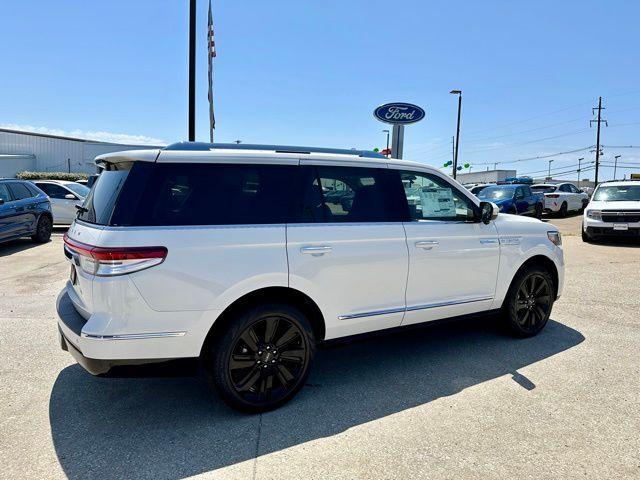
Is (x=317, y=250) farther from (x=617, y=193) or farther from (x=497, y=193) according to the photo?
(x=497, y=193)

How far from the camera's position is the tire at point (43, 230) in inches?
426

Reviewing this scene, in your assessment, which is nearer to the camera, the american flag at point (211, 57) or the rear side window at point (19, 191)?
the rear side window at point (19, 191)

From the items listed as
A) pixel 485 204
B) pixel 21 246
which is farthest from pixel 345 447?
pixel 21 246

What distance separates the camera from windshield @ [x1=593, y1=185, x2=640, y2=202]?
1212 cm

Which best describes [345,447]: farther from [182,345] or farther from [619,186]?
[619,186]

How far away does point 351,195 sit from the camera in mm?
3602

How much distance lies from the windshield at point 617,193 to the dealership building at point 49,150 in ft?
134

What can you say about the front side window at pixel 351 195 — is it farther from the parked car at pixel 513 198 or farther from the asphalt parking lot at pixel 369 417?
the parked car at pixel 513 198

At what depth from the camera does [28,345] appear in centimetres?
439

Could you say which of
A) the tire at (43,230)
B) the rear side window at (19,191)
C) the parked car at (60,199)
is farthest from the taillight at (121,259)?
the parked car at (60,199)

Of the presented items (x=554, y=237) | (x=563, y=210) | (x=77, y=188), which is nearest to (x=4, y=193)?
(x=77, y=188)

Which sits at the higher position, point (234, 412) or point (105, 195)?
point (105, 195)

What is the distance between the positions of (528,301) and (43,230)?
11.0 metres

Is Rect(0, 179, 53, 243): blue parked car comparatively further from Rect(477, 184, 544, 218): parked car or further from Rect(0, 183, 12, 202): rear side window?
Rect(477, 184, 544, 218): parked car
